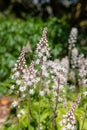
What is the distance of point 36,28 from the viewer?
1334 cm

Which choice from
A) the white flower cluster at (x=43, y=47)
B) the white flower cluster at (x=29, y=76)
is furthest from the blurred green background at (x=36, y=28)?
the white flower cluster at (x=29, y=76)

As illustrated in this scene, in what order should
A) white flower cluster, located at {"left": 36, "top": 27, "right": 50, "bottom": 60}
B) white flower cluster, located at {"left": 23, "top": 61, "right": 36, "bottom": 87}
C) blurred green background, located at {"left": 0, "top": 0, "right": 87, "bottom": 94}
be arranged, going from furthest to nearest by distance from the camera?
blurred green background, located at {"left": 0, "top": 0, "right": 87, "bottom": 94}, white flower cluster, located at {"left": 36, "top": 27, "right": 50, "bottom": 60}, white flower cluster, located at {"left": 23, "top": 61, "right": 36, "bottom": 87}

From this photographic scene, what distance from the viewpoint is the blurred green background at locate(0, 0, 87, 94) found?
39.7ft

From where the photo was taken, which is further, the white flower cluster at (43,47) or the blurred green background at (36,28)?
the blurred green background at (36,28)

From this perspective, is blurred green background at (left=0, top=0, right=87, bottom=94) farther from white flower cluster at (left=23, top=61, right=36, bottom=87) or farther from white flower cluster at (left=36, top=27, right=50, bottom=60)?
white flower cluster at (left=23, top=61, right=36, bottom=87)

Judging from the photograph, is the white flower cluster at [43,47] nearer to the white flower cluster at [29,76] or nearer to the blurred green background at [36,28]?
the white flower cluster at [29,76]

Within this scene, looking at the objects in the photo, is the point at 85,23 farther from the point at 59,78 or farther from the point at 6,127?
the point at 59,78

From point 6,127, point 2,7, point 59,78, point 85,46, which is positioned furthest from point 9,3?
point 59,78

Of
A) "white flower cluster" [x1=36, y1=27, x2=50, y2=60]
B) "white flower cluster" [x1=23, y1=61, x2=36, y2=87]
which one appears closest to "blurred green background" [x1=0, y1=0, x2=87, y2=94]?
"white flower cluster" [x1=36, y1=27, x2=50, y2=60]

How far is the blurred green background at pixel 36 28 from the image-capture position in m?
12.1

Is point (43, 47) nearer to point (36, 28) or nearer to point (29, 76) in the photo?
point (29, 76)

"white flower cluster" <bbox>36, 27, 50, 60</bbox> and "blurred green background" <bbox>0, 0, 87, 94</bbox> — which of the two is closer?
"white flower cluster" <bbox>36, 27, 50, 60</bbox>

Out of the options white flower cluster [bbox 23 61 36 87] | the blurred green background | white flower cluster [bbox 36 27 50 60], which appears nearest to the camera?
white flower cluster [bbox 23 61 36 87]

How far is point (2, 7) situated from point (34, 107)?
13.1 m
